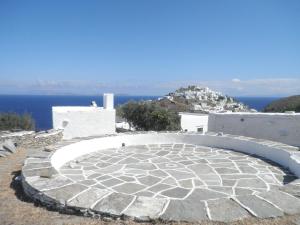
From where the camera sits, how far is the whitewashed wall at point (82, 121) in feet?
47.1

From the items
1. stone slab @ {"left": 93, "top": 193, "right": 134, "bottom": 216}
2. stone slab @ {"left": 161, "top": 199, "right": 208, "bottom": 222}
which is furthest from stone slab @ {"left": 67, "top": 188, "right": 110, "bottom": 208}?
stone slab @ {"left": 161, "top": 199, "right": 208, "bottom": 222}

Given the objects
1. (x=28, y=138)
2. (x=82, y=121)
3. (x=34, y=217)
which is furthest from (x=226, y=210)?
(x=82, y=121)

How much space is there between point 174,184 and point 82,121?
32.9ft

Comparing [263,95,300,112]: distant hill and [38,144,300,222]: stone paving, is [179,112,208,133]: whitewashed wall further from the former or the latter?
[38,144,300,222]: stone paving

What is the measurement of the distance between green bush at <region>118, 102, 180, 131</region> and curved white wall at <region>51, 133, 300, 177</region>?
30.1 ft

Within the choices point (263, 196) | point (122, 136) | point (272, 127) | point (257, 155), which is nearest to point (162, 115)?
point (272, 127)

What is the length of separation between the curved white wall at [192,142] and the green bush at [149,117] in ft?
30.1

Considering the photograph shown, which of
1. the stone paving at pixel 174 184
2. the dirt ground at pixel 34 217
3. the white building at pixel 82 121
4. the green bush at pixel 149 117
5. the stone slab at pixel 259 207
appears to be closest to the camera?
the dirt ground at pixel 34 217

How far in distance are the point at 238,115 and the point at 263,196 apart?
28.4 feet

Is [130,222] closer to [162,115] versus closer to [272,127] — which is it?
[272,127]

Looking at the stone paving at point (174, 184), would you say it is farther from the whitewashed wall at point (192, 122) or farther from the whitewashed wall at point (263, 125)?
the whitewashed wall at point (192, 122)

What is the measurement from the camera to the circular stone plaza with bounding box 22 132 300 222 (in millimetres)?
4012

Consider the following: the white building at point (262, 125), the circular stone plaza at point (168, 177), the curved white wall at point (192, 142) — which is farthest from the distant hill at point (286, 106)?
the circular stone plaza at point (168, 177)

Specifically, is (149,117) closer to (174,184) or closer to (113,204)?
(174,184)
